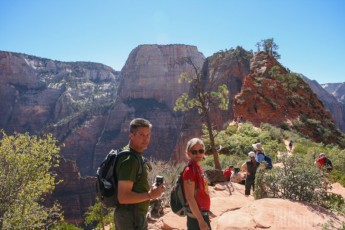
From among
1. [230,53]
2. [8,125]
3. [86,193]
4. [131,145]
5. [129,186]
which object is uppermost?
[230,53]

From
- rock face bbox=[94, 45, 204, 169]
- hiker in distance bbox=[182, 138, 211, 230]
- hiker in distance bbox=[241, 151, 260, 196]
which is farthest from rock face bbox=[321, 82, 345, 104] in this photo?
hiker in distance bbox=[182, 138, 211, 230]

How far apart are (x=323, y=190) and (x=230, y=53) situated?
57941 mm

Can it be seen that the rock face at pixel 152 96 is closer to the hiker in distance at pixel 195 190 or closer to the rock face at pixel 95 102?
the rock face at pixel 95 102

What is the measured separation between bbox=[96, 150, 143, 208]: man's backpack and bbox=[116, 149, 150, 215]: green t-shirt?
6 cm

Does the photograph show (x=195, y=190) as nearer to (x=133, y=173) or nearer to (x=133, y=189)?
(x=133, y=189)

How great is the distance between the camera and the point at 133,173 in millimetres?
3361

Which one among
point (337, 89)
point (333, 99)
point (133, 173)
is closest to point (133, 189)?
point (133, 173)

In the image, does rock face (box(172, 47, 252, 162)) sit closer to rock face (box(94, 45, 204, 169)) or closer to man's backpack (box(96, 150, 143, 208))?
rock face (box(94, 45, 204, 169))

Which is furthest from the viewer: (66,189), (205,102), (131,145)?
(66,189)

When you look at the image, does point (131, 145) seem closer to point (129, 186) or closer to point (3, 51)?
point (129, 186)

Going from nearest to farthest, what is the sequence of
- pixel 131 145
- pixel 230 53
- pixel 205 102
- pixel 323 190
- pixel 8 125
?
pixel 131 145
pixel 323 190
pixel 205 102
pixel 230 53
pixel 8 125

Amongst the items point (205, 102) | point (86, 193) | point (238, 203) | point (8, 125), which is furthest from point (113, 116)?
point (238, 203)

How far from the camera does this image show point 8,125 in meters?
106

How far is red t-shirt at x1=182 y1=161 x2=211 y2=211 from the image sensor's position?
14.3ft
